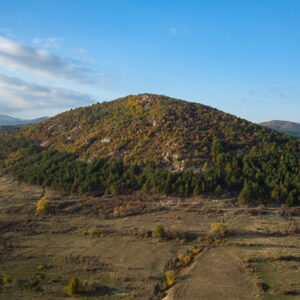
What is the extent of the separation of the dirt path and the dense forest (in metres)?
15.6

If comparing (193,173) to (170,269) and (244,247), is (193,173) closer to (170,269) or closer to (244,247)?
(244,247)

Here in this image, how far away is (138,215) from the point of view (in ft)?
116

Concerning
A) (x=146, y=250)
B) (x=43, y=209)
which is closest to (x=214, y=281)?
(x=146, y=250)

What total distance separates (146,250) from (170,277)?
201 inches

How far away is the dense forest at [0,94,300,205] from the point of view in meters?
40.3

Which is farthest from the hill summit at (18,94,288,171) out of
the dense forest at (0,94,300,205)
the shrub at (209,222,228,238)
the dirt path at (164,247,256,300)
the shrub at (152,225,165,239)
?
the dirt path at (164,247,256,300)

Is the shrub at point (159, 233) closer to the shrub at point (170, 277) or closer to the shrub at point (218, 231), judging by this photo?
the shrub at point (218, 231)

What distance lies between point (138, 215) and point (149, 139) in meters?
22.9

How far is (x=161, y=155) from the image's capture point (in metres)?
49.2

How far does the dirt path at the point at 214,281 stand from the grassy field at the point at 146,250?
80 mm

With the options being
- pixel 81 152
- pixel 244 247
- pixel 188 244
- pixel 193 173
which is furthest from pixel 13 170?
pixel 244 247

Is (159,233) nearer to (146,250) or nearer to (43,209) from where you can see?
(146,250)

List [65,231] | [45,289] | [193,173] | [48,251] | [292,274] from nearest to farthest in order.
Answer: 1. [45,289]
2. [292,274]
3. [48,251]
4. [65,231]
5. [193,173]

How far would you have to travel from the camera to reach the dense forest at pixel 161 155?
132 feet
